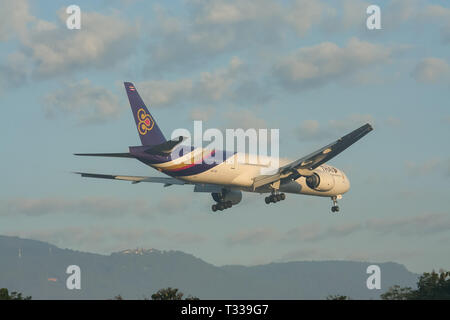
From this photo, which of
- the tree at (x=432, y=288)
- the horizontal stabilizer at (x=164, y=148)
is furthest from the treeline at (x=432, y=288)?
the horizontal stabilizer at (x=164, y=148)

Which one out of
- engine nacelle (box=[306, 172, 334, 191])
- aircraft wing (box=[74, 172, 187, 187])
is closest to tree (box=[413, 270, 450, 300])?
engine nacelle (box=[306, 172, 334, 191])

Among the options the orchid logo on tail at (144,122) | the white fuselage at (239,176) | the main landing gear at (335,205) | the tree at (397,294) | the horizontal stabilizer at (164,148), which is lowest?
the tree at (397,294)

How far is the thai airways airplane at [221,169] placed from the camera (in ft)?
190

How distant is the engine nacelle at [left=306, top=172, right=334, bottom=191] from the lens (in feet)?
220

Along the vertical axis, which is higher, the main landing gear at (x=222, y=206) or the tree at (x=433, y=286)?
the main landing gear at (x=222, y=206)

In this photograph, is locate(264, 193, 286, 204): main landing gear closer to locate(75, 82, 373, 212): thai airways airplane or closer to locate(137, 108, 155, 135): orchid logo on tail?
locate(75, 82, 373, 212): thai airways airplane

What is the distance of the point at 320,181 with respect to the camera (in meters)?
67.6

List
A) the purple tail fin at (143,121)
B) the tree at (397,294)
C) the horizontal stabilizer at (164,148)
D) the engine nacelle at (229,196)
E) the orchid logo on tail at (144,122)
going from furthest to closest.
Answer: the tree at (397,294) < the engine nacelle at (229,196) < the orchid logo on tail at (144,122) < the purple tail fin at (143,121) < the horizontal stabilizer at (164,148)

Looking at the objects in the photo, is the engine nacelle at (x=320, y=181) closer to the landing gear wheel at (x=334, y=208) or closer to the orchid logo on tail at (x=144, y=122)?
the landing gear wheel at (x=334, y=208)

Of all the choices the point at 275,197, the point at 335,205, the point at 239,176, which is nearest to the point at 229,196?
the point at 275,197

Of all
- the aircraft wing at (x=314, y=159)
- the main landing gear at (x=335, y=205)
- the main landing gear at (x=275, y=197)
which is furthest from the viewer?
the main landing gear at (x=335, y=205)

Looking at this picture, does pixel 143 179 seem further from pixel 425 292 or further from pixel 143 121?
pixel 425 292

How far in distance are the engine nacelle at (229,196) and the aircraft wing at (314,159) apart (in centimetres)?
463

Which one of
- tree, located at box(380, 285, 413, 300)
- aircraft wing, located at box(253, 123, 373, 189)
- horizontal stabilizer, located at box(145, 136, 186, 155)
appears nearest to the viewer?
horizontal stabilizer, located at box(145, 136, 186, 155)
